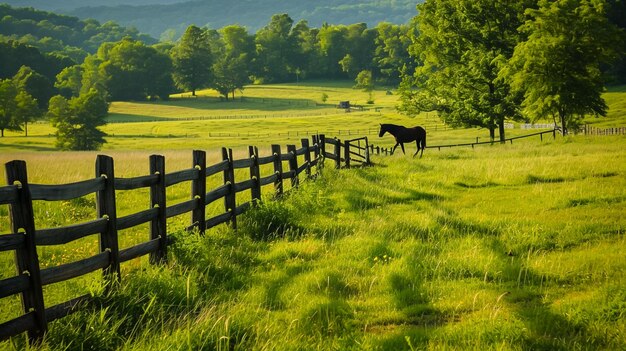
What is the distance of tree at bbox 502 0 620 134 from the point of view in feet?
125

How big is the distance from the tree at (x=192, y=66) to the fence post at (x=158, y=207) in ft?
476

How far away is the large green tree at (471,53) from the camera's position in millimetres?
40562

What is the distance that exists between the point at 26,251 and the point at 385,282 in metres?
4.52

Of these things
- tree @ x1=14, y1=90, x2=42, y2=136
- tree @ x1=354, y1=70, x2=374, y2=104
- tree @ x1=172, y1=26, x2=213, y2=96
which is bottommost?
tree @ x1=14, y1=90, x2=42, y2=136

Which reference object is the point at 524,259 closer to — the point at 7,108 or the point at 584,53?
the point at 584,53

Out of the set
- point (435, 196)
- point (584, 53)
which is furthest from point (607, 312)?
point (584, 53)

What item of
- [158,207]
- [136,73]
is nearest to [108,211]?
[158,207]

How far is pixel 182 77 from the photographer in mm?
151125

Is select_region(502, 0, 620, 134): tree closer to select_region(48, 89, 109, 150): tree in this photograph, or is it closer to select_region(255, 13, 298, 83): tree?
select_region(48, 89, 109, 150): tree

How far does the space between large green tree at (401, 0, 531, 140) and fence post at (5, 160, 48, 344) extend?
35847 millimetres

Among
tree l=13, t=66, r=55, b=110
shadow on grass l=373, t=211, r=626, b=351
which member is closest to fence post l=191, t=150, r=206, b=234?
shadow on grass l=373, t=211, r=626, b=351

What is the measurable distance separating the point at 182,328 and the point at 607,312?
4.56 meters

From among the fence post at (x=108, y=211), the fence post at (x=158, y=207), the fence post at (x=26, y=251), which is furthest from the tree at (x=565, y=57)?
the fence post at (x=26, y=251)

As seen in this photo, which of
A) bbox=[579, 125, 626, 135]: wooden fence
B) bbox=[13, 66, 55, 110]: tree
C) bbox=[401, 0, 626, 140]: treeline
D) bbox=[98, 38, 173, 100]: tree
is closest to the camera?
bbox=[401, 0, 626, 140]: treeline
